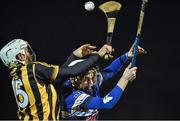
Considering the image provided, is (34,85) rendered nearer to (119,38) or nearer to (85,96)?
(85,96)

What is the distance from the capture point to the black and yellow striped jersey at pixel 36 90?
356 centimetres

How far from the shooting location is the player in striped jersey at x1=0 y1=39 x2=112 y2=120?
11.7ft

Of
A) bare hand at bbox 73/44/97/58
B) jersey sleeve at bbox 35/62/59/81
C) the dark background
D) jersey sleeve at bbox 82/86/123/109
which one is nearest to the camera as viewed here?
jersey sleeve at bbox 35/62/59/81

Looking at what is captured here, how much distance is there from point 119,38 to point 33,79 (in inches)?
69.9

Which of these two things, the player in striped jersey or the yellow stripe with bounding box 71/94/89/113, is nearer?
the player in striped jersey

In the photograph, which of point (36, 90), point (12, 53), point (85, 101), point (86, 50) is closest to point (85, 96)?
point (85, 101)

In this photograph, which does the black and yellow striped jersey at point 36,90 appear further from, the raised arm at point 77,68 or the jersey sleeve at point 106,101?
the jersey sleeve at point 106,101

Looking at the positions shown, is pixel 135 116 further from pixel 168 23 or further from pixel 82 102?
pixel 82 102

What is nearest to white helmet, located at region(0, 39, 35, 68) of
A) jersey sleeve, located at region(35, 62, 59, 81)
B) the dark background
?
jersey sleeve, located at region(35, 62, 59, 81)

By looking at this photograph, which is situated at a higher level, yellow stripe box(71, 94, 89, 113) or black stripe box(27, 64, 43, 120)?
black stripe box(27, 64, 43, 120)

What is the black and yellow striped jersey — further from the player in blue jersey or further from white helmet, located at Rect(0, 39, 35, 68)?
the player in blue jersey

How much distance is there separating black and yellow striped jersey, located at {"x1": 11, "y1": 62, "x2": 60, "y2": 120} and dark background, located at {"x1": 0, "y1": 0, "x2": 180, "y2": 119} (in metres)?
1.58

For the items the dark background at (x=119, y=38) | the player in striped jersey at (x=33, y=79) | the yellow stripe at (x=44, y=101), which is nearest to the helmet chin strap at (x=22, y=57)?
the player in striped jersey at (x=33, y=79)

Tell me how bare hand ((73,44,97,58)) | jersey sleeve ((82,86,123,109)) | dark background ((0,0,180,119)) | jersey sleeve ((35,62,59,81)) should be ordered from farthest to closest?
dark background ((0,0,180,119)) < bare hand ((73,44,97,58)) < jersey sleeve ((82,86,123,109)) < jersey sleeve ((35,62,59,81))
